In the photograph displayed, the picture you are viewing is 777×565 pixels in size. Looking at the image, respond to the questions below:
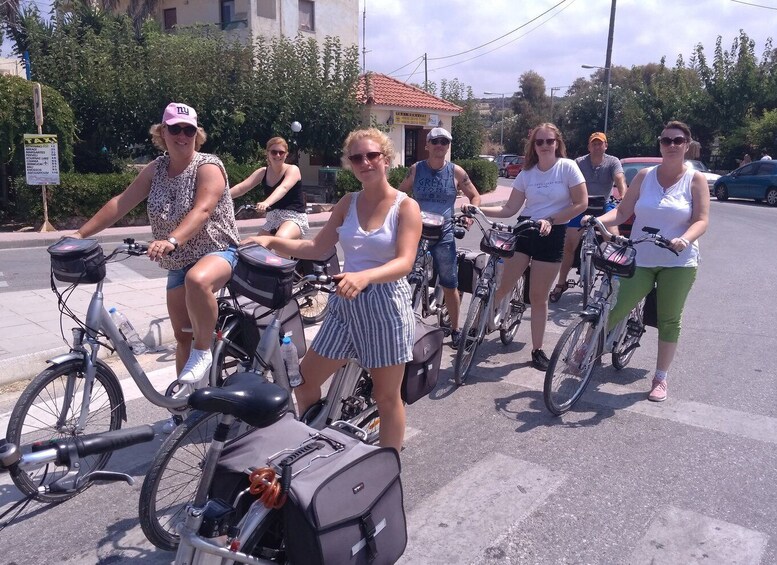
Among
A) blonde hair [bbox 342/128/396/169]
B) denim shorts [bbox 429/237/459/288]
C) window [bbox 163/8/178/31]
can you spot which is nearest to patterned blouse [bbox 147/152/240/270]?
blonde hair [bbox 342/128/396/169]

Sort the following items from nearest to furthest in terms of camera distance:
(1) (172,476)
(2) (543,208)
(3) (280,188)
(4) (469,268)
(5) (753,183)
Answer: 1. (1) (172,476)
2. (2) (543,208)
3. (4) (469,268)
4. (3) (280,188)
5. (5) (753,183)

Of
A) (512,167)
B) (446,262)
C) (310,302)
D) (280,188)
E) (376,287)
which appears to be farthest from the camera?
(512,167)

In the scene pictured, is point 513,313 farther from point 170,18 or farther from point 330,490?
point 170,18

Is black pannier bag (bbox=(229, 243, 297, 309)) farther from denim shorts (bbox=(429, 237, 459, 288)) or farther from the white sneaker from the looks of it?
denim shorts (bbox=(429, 237, 459, 288))

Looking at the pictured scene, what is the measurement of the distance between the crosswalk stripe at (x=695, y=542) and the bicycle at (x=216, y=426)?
4.78ft

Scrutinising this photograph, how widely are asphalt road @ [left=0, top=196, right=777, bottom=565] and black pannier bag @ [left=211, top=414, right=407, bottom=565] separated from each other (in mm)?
815

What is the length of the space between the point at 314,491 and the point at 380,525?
32cm

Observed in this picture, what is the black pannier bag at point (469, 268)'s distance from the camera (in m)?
6.11

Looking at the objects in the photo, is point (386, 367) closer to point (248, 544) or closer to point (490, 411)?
point (248, 544)

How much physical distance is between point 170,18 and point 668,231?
29.8 meters

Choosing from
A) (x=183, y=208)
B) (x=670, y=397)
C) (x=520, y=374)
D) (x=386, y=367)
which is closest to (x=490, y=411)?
(x=520, y=374)

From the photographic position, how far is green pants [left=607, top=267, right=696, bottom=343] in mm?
4973

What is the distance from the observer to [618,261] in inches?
186

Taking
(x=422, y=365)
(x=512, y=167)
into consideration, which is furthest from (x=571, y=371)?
(x=512, y=167)
